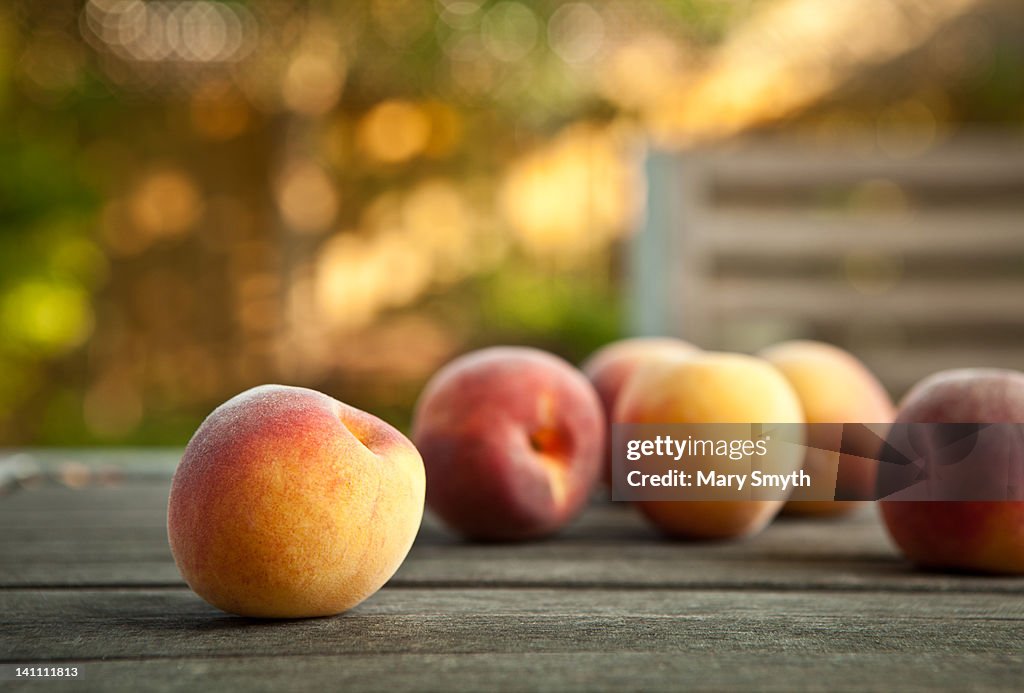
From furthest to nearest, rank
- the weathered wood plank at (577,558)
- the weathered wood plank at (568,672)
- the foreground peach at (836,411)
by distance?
the foreground peach at (836,411)
the weathered wood plank at (577,558)
the weathered wood plank at (568,672)

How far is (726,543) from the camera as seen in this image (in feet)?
2.87

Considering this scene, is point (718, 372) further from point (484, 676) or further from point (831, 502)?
point (484, 676)

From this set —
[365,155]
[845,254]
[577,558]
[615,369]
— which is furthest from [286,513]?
[365,155]

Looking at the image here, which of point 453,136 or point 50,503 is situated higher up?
point 453,136

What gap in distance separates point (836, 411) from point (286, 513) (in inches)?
22.7

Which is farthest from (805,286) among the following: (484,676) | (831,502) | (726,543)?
(484,676)

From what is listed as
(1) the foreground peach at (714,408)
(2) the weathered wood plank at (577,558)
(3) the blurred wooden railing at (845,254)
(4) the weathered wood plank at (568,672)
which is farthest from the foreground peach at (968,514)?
(3) the blurred wooden railing at (845,254)

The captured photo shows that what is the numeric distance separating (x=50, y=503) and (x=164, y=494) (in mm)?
118

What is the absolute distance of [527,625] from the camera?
55 cm

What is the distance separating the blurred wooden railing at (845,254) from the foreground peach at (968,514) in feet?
4.99

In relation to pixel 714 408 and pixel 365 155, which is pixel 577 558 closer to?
pixel 714 408

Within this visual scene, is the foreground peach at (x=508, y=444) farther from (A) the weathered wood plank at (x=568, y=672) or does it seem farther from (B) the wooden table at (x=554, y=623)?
(A) the weathered wood plank at (x=568, y=672)

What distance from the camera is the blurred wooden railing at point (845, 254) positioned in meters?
2.30

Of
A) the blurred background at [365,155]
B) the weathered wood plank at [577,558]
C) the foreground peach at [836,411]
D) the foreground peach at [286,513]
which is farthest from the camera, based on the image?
the blurred background at [365,155]
